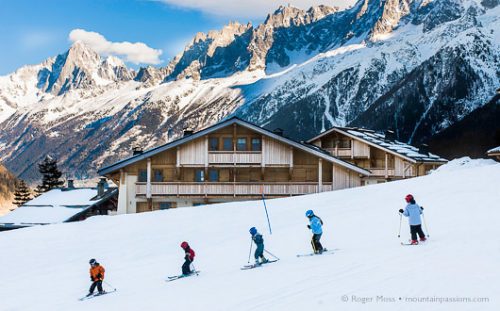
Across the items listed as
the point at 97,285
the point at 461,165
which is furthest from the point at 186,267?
the point at 461,165

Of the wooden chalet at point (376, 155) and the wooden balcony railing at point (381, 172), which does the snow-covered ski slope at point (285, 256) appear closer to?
the wooden chalet at point (376, 155)

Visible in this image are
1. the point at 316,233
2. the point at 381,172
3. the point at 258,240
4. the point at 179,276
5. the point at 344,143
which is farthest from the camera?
the point at 344,143

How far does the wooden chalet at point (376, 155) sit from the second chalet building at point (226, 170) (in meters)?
11.3

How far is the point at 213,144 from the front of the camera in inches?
1742

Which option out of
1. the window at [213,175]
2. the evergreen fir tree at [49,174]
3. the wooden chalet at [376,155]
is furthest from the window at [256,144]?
the evergreen fir tree at [49,174]

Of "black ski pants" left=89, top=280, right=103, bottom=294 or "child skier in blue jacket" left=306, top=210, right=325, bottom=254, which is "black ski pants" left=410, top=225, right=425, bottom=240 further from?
"black ski pants" left=89, top=280, right=103, bottom=294

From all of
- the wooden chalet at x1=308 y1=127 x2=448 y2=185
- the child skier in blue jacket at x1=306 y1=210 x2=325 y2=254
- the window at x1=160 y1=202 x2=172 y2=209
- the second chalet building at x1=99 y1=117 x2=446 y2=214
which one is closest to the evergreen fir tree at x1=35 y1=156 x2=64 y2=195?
the wooden chalet at x1=308 y1=127 x2=448 y2=185

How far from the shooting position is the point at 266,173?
44219 mm

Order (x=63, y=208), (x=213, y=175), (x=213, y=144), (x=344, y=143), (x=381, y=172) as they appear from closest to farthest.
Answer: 1. (x=213, y=175)
2. (x=213, y=144)
3. (x=63, y=208)
4. (x=381, y=172)
5. (x=344, y=143)

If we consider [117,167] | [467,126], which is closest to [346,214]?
[117,167]

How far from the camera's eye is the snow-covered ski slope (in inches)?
478

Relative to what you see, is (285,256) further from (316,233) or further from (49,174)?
(49,174)

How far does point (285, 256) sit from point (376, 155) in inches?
1588

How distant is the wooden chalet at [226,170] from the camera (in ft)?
140
